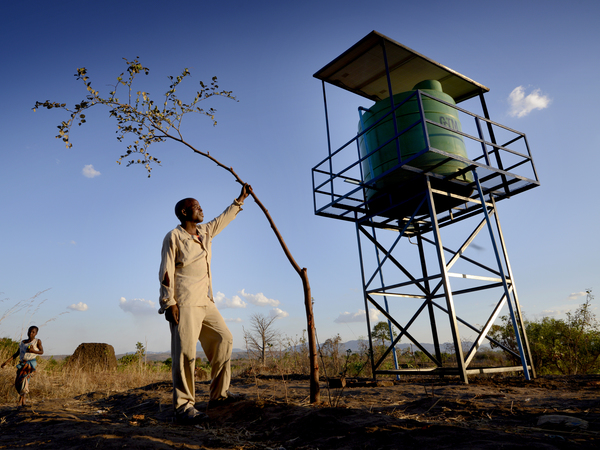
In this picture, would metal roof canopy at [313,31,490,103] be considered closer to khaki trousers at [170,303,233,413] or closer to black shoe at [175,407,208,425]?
khaki trousers at [170,303,233,413]

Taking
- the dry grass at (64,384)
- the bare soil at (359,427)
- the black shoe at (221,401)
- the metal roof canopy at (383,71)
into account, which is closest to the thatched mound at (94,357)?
the dry grass at (64,384)

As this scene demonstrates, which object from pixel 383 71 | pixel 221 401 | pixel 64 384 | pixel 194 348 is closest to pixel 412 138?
pixel 383 71

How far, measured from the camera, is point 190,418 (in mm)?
3561

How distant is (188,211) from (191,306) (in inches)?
46.1

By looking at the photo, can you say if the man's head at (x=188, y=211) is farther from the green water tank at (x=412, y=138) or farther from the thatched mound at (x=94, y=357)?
the thatched mound at (x=94, y=357)

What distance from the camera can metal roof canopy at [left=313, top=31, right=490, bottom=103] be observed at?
776cm

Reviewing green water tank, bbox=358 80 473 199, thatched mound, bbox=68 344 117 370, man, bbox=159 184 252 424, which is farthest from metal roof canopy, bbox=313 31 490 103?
thatched mound, bbox=68 344 117 370

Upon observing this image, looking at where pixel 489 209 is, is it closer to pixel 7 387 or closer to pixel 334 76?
pixel 334 76

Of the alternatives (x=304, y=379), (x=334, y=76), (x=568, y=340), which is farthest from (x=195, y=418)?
(x=568, y=340)

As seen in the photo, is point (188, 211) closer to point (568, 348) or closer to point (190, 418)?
point (190, 418)

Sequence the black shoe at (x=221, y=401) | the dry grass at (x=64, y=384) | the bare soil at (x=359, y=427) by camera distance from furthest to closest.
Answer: the dry grass at (x=64, y=384)
the black shoe at (x=221, y=401)
the bare soil at (x=359, y=427)

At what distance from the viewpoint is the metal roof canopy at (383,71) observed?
7.76 metres

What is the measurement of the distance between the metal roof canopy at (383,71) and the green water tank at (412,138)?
2.23 ft

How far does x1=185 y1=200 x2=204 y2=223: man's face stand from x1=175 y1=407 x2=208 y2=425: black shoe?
2075 millimetres
